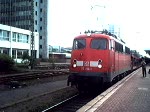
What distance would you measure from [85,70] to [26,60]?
1449 inches

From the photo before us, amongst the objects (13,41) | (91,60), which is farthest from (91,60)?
(13,41)

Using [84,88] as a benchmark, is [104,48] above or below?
above

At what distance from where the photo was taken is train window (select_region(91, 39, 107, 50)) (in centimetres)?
1788

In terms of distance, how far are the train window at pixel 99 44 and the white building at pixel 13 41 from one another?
4978cm

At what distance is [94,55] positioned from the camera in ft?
57.8

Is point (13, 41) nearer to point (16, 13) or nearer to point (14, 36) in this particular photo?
point (14, 36)

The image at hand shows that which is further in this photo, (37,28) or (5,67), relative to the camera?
(37,28)

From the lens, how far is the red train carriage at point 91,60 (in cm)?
1727

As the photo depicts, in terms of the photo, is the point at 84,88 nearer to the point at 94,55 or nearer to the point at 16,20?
the point at 94,55

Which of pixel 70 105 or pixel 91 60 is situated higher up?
pixel 91 60

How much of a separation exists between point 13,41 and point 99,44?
57954 mm

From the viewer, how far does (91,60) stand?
57.5 feet

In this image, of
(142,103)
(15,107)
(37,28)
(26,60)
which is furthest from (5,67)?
(37,28)

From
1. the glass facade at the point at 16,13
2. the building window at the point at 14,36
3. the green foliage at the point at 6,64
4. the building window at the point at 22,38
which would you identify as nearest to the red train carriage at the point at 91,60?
the green foliage at the point at 6,64
